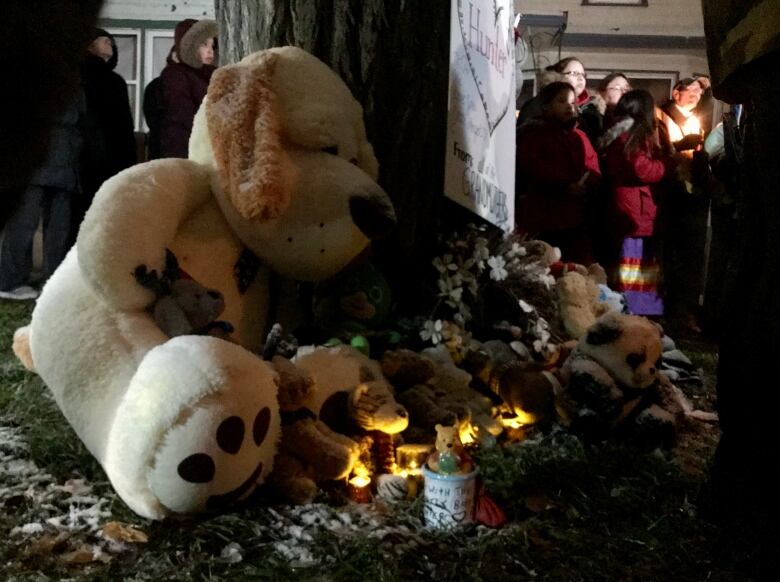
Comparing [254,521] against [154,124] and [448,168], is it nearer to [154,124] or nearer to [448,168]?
[448,168]

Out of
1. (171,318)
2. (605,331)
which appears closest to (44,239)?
(171,318)

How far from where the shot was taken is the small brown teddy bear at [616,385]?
Result: 2.17 metres

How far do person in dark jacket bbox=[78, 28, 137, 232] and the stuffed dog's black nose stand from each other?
122 inches

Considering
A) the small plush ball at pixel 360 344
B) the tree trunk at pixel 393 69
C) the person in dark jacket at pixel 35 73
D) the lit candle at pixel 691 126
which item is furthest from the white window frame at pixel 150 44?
the person in dark jacket at pixel 35 73

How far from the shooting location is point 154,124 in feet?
16.6

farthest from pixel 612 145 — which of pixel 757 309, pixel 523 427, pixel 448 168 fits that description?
pixel 757 309

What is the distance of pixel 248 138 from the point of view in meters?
1.80

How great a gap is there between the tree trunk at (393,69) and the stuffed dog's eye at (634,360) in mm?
656

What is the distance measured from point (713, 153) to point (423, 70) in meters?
2.81

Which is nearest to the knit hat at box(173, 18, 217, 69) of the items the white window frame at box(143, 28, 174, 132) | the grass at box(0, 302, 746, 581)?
the grass at box(0, 302, 746, 581)

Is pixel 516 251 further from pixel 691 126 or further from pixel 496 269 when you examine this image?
pixel 691 126

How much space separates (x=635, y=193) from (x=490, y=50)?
202 centimetres

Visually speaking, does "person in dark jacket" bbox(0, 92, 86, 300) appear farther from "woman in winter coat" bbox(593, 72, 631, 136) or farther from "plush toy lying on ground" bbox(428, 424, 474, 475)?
"plush toy lying on ground" bbox(428, 424, 474, 475)

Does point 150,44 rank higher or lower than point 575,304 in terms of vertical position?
higher
